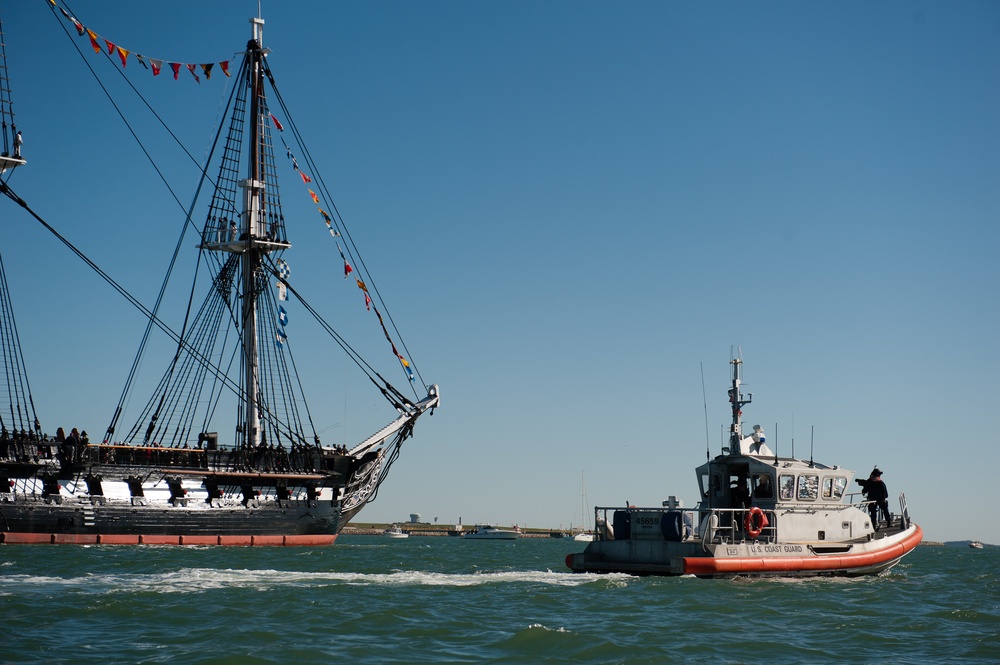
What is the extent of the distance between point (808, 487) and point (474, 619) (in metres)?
15.0

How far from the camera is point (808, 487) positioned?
3425 centimetres

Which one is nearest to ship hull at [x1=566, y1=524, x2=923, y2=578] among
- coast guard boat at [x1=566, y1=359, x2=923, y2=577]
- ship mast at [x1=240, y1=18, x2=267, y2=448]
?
coast guard boat at [x1=566, y1=359, x2=923, y2=577]

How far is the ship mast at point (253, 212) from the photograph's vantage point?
67250 mm

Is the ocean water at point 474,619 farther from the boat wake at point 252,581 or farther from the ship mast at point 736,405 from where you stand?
the ship mast at point 736,405

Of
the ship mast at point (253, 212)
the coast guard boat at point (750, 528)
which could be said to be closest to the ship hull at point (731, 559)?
the coast guard boat at point (750, 528)

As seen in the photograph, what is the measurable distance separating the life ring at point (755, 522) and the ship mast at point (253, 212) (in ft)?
136

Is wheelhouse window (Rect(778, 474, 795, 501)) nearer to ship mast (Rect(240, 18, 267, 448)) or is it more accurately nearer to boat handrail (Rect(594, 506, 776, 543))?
boat handrail (Rect(594, 506, 776, 543))

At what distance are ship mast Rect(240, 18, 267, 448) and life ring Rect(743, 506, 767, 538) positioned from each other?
41.5 m

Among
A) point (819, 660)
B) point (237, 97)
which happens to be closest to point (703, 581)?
point (819, 660)

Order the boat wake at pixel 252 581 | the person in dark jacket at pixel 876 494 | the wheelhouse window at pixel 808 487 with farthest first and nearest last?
1. the person in dark jacket at pixel 876 494
2. the wheelhouse window at pixel 808 487
3. the boat wake at pixel 252 581

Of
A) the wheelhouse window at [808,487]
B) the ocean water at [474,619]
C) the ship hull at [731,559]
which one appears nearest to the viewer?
the ocean water at [474,619]

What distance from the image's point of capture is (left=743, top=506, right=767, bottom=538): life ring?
31.7 meters

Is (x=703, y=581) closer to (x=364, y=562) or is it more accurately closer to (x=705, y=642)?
(x=705, y=642)

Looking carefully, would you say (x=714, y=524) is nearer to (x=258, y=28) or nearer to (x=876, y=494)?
(x=876, y=494)
